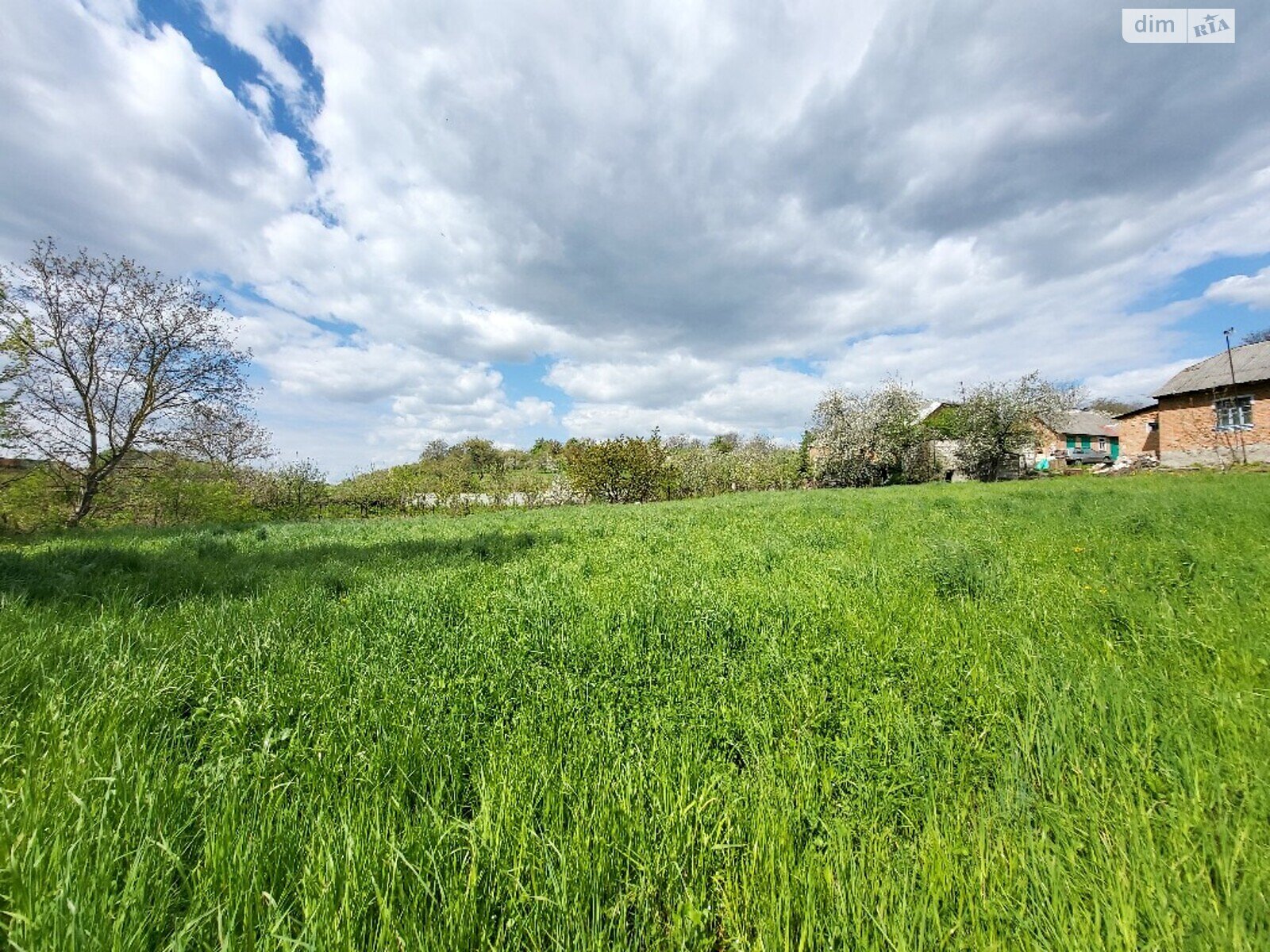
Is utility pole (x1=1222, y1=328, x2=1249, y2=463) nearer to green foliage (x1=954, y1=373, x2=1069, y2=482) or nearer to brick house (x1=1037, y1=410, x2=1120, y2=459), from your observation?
Answer: green foliage (x1=954, y1=373, x2=1069, y2=482)

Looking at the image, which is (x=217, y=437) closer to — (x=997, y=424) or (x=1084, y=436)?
(x=997, y=424)

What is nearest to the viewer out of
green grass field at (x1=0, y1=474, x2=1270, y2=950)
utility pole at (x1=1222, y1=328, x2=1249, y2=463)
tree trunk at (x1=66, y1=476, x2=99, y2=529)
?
green grass field at (x1=0, y1=474, x2=1270, y2=950)

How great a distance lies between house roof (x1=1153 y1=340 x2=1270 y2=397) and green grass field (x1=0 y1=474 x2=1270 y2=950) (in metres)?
40.2

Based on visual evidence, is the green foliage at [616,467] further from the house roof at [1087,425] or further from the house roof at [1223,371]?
the house roof at [1087,425]

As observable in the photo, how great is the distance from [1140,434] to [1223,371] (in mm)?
8749

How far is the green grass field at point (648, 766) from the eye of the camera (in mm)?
1377

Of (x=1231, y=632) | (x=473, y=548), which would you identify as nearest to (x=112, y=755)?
(x=473, y=548)

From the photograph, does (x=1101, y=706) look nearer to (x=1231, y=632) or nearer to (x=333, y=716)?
(x=1231, y=632)

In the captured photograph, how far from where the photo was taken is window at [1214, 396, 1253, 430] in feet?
90.3

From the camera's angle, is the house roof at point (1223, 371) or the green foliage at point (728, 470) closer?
the house roof at point (1223, 371)

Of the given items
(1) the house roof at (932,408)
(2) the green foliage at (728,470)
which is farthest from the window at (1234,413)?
(2) the green foliage at (728,470)

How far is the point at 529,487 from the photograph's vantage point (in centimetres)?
2742

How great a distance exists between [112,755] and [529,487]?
1017 inches

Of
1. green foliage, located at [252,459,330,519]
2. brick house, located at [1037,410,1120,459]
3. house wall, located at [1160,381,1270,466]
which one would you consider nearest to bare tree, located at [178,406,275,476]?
green foliage, located at [252,459,330,519]
